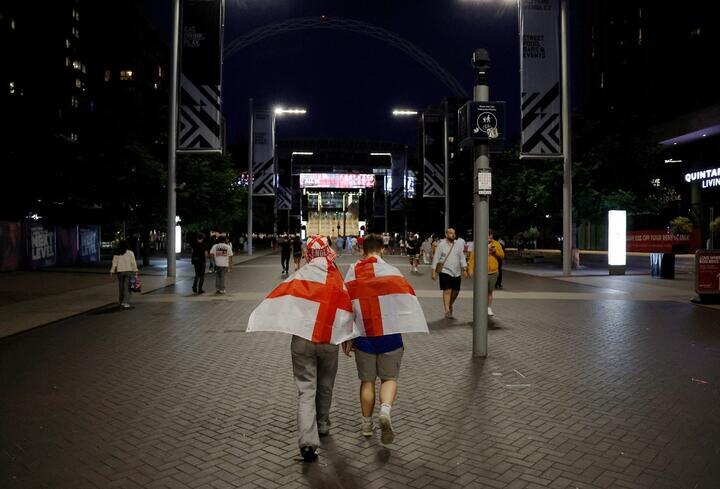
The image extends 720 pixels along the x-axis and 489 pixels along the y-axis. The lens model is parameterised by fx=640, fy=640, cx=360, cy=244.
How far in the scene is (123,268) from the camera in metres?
14.2

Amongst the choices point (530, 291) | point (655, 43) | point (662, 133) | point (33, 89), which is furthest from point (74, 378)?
point (655, 43)

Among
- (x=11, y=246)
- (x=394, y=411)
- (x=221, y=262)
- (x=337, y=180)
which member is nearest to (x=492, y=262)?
(x=394, y=411)

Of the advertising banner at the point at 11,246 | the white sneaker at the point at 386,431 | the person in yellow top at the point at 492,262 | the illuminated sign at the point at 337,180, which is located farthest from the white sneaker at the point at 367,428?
the illuminated sign at the point at 337,180

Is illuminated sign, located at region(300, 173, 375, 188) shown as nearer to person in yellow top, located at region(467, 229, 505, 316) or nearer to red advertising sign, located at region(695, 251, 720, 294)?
red advertising sign, located at region(695, 251, 720, 294)

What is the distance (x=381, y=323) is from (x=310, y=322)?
0.58 m

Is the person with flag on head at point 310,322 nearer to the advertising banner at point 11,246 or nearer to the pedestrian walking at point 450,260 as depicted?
the pedestrian walking at point 450,260

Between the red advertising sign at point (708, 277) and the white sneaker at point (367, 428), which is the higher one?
the red advertising sign at point (708, 277)

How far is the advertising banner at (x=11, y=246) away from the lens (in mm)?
26078

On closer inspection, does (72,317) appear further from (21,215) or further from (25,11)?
(25,11)

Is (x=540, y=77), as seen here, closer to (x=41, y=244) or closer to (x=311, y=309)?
(x=311, y=309)

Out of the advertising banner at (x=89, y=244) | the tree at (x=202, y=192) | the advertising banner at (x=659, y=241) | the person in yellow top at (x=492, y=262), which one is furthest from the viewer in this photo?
the advertising banner at (x=659, y=241)

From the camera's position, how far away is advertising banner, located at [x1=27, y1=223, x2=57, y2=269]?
28.1 meters

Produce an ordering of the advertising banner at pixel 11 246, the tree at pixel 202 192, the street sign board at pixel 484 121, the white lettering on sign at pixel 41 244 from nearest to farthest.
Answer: the street sign board at pixel 484 121, the advertising banner at pixel 11 246, the white lettering on sign at pixel 41 244, the tree at pixel 202 192

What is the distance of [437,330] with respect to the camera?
11.0 meters
